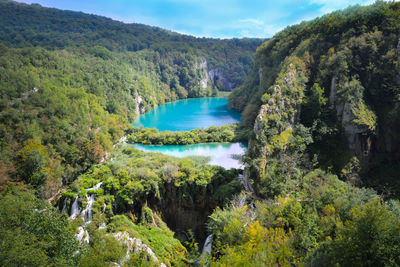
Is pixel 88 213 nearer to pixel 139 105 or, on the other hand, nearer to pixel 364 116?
pixel 364 116

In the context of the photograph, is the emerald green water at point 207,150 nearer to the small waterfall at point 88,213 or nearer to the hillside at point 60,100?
the hillside at point 60,100

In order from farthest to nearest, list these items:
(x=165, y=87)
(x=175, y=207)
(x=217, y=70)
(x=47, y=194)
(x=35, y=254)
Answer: (x=217, y=70)
(x=165, y=87)
(x=47, y=194)
(x=175, y=207)
(x=35, y=254)

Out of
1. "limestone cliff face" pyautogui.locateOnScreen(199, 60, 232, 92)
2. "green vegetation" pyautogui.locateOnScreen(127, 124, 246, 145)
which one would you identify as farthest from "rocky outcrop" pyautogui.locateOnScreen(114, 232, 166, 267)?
"limestone cliff face" pyautogui.locateOnScreen(199, 60, 232, 92)

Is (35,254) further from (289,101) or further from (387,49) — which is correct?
(387,49)

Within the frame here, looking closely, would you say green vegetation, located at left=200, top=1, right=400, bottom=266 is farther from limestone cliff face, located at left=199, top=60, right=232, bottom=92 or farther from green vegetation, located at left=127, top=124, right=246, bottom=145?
limestone cliff face, located at left=199, top=60, right=232, bottom=92

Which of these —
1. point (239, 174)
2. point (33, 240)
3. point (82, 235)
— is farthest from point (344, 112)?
point (33, 240)

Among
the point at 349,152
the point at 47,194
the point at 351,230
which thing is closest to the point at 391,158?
the point at 349,152
